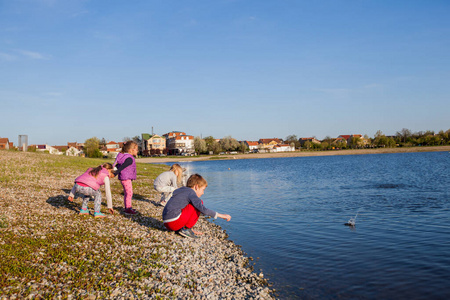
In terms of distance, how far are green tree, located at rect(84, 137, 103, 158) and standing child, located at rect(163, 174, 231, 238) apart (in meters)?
93.2

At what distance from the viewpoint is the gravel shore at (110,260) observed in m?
6.46

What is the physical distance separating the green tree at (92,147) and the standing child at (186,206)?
9317 cm

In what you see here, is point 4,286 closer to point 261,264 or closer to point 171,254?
point 171,254

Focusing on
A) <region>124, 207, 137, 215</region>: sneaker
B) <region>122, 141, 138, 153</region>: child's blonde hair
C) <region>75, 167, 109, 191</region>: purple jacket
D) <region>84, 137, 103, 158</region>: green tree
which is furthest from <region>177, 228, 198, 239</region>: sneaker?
<region>84, 137, 103, 158</region>: green tree

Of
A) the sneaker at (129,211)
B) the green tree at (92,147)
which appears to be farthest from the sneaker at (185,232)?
the green tree at (92,147)

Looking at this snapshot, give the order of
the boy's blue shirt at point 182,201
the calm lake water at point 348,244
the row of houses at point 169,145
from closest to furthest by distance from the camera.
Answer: the calm lake water at point 348,244
the boy's blue shirt at point 182,201
the row of houses at point 169,145

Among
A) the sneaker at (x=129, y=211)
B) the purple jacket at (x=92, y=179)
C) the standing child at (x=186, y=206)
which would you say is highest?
the purple jacket at (x=92, y=179)

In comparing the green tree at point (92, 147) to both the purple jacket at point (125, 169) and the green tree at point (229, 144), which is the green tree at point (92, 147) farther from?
the purple jacket at point (125, 169)

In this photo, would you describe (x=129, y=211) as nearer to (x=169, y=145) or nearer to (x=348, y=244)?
(x=348, y=244)

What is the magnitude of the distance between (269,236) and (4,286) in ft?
31.9

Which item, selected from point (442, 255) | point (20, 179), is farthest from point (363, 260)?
A: point (20, 179)

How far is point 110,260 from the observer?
8023 millimetres

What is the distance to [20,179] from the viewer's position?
2089 centimetres

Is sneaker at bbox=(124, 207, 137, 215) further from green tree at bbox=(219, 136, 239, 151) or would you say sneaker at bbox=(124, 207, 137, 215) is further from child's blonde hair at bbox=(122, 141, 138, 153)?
green tree at bbox=(219, 136, 239, 151)
